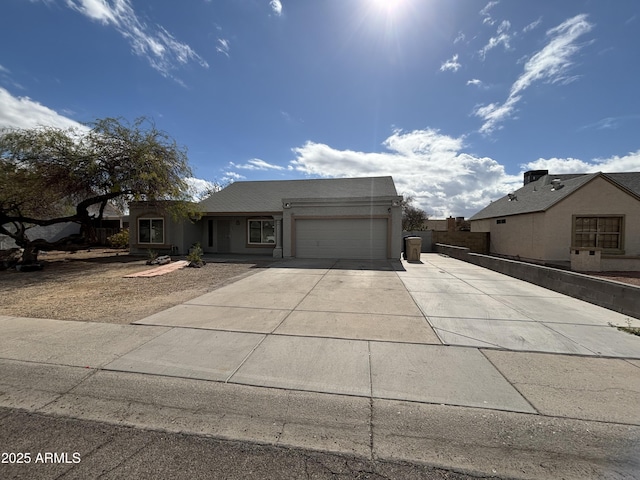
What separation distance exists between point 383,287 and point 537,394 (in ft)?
17.8

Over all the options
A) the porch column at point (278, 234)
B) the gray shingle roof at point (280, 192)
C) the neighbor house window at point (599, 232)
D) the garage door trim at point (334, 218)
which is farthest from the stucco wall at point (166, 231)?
the neighbor house window at point (599, 232)

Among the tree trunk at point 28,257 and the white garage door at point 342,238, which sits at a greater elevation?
the white garage door at point 342,238

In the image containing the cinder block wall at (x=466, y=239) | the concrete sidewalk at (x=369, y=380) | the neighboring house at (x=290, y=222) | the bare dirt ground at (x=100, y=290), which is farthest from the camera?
the cinder block wall at (x=466, y=239)

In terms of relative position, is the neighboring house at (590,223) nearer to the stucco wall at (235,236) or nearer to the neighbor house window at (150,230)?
the stucco wall at (235,236)

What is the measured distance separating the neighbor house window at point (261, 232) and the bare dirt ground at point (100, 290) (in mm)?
5021

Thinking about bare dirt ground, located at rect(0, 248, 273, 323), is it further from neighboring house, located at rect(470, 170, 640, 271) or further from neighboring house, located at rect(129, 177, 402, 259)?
neighboring house, located at rect(470, 170, 640, 271)

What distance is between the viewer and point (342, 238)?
15.4 m

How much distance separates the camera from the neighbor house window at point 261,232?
682 inches

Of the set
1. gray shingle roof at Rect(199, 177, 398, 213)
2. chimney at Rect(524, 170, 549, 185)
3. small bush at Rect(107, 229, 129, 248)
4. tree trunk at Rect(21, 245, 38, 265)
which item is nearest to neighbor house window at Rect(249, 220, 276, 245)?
gray shingle roof at Rect(199, 177, 398, 213)

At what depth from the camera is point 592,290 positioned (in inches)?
272

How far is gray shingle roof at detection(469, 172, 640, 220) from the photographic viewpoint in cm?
1610

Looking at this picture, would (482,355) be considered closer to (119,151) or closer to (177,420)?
(177,420)

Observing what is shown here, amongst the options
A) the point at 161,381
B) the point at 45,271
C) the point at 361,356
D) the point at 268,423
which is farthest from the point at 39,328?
the point at 45,271

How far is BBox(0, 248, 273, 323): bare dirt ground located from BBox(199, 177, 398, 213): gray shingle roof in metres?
5.57
